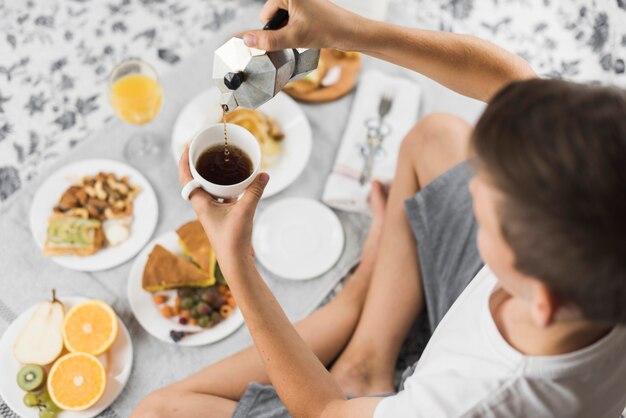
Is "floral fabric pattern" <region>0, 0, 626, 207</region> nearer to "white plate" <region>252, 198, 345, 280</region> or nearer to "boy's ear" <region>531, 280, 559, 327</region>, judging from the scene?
"white plate" <region>252, 198, 345, 280</region>

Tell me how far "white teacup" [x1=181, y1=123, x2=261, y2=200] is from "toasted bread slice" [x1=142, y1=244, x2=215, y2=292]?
0.30 m

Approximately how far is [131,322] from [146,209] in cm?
24

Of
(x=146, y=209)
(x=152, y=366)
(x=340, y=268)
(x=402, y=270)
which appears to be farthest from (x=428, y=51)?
(x=152, y=366)

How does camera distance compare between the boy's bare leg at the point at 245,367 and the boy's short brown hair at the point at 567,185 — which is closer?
the boy's short brown hair at the point at 567,185

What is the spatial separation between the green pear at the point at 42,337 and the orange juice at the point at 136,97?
38 cm

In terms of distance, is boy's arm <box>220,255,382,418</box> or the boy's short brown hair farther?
boy's arm <box>220,255,382,418</box>

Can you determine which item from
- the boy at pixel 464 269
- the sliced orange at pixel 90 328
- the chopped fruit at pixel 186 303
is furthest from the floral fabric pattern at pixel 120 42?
the boy at pixel 464 269

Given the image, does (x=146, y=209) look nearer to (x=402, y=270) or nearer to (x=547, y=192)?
(x=402, y=270)

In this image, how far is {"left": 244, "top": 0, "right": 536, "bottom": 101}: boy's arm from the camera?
91cm

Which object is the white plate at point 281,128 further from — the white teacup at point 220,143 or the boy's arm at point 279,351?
the boy's arm at point 279,351

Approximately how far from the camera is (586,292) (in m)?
0.54

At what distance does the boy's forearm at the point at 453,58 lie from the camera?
970 mm

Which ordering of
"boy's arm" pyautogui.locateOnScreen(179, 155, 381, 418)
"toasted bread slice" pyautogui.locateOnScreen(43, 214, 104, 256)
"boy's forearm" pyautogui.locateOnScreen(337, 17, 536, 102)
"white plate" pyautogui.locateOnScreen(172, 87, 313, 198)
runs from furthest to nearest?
"white plate" pyautogui.locateOnScreen(172, 87, 313, 198)
"toasted bread slice" pyautogui.locateOnScreen(43, 214, 104, 256)
"boy's forearm" pyautogui.locateOnScreen(337, 17, 536, 102)
"boy's arm" pyautogui.locateOnScreen(179, 155, 381, 418)

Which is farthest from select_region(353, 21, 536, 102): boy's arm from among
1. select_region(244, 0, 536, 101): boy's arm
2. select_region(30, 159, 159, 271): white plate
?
select_region(30, 159, 159, 271): white plate
